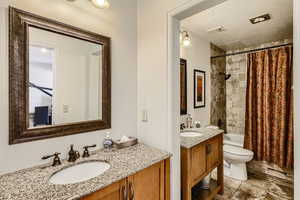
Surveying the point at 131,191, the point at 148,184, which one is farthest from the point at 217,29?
the point at 131,191

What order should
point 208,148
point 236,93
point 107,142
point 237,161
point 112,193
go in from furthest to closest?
point 236,93, point 237,161, point 208,148, point 107,142, point 112,193

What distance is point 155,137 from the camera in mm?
1434

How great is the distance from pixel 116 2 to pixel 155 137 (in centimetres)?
133

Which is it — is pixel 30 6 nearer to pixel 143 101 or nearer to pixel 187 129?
pixel 143 101

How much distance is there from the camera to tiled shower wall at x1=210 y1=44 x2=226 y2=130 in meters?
3.04

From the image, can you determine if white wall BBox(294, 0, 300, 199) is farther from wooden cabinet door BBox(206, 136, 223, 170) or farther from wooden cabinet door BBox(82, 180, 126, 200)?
wooden cabinet door BBox(206, 136, 223, 170)

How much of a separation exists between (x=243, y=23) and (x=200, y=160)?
2.09 meters

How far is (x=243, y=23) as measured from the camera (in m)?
2.26

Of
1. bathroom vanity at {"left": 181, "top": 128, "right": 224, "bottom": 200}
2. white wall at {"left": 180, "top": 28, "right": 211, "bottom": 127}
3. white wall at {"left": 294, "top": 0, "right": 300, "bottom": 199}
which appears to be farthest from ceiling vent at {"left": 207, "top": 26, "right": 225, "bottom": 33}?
white wall at {"left": 294, "top": 0, "right": 300, "bottom": 199}

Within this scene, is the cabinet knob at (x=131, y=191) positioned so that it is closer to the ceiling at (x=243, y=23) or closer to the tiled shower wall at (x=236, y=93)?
the ceiling at (x=243, y=23)

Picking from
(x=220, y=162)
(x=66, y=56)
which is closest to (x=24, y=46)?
(x=66, y=56)

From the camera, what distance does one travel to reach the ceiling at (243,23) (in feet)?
6.02

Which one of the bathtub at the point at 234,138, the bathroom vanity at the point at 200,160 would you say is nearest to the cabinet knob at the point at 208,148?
the bathroom vanity at the point at 200,160

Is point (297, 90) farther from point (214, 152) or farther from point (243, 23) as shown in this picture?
point (243, 23)
